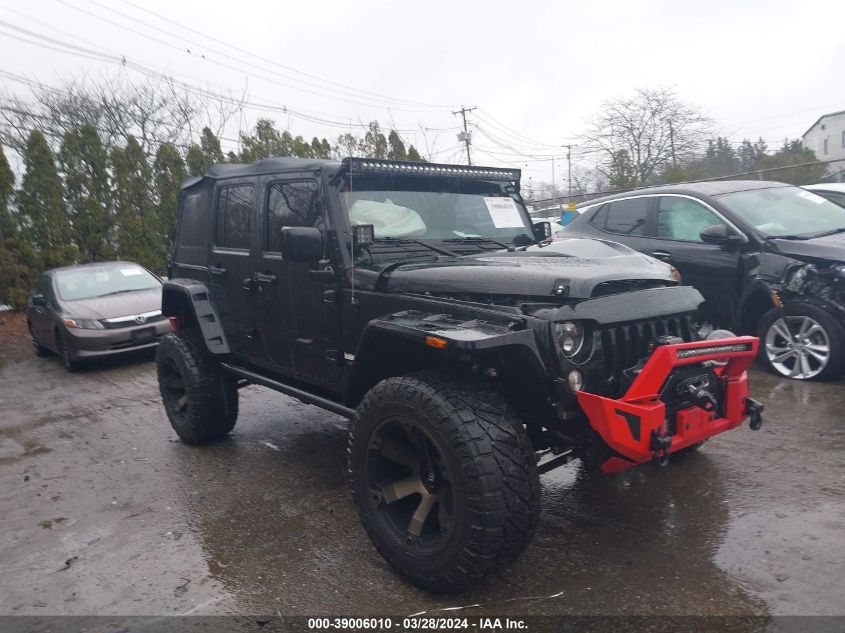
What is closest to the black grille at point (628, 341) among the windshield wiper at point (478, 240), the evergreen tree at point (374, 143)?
the windshield wiper at point (478, 240)

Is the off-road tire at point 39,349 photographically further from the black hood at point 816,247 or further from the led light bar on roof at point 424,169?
the black hood at point 816,247

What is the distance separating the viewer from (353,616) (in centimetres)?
294

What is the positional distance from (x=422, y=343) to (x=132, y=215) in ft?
45.3

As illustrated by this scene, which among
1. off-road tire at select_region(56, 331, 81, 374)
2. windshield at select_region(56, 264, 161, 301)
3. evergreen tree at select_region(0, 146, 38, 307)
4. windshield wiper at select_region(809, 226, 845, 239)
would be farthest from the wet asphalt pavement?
evergreen tree at select_region(0, 146, 38, 307)

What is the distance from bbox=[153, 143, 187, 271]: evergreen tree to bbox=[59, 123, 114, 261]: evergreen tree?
41.4 inches

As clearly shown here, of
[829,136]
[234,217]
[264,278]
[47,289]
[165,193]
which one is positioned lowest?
[47,289]

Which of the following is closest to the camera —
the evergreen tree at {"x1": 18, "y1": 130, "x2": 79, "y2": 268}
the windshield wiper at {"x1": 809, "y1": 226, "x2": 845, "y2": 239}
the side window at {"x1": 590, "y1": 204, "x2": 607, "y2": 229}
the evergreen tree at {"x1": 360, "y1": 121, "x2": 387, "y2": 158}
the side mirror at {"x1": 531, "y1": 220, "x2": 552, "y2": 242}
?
the side mirror at {"x1": 531, "y1": 220, "x2": 552, "y2": 242}

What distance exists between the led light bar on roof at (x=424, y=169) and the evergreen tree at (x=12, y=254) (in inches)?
484

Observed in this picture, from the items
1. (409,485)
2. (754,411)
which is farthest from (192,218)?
(754,411)

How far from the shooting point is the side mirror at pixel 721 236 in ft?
20.1

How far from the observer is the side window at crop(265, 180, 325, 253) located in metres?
4.02

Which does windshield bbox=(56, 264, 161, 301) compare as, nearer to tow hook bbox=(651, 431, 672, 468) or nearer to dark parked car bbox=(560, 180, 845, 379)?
dark parked car bbox=(560, 180, 845, 379)

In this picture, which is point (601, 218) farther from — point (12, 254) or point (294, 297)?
point (12, 254)

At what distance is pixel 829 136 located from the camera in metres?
46.1
